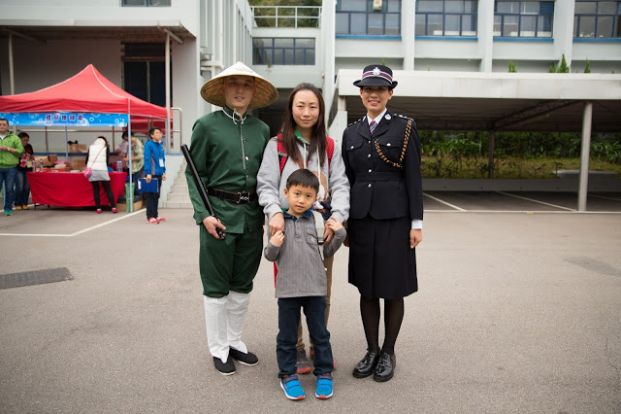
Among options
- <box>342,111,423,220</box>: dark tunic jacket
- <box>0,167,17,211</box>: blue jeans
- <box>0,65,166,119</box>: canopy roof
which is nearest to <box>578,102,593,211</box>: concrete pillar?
<box>0,65,166,119</box>: canopy roof

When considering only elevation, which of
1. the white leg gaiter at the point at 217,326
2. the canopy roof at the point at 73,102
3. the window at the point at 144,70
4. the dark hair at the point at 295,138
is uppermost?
the window at the point at 144,70

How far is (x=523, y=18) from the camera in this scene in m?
32.1

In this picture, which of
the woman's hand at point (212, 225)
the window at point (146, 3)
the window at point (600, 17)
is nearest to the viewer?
the woman's hand at point (212, 225)

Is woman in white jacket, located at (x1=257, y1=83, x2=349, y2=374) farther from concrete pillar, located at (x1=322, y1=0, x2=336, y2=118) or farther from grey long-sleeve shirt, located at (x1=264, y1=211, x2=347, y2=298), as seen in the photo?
concrete pillar, located at (x1=322, y1=0, x2=336, y2=118)

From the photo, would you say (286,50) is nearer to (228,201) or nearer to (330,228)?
(228,201)

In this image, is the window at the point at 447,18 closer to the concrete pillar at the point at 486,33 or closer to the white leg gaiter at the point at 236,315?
the concrete pillar at the point at 486,33

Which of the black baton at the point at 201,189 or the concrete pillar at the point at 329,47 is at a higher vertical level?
the concrete pillar at the point at 329,47

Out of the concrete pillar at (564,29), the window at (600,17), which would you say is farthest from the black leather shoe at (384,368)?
the window at (600,17)

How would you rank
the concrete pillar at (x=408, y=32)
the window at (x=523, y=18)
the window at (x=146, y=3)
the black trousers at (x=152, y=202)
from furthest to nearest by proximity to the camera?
1. the window at (x=523, y=18)
2. the concrete pillar at (x=408, y=32)
3. the window at (x=146, y=3)
4. the black trousers at (x=152, y=202)

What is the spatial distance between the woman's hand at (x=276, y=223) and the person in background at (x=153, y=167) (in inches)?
282

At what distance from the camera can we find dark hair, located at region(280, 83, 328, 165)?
3075mm

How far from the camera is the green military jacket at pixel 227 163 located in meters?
3.19

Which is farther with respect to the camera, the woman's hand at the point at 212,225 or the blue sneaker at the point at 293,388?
the woman's hand at the point at 212,225

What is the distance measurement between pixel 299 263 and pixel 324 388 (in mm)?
754
